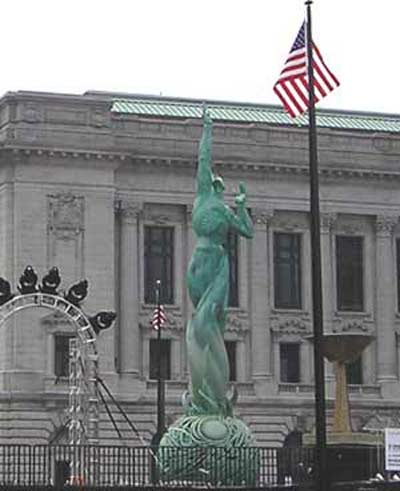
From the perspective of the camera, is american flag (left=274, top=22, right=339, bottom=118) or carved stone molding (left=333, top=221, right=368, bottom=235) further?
carved stone molding (left=333, top=221, right=368, bottom=235)

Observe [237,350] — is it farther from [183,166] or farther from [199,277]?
[199,277]

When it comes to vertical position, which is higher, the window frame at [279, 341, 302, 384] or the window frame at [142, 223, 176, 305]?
the window frame at [142, 223, 176, 305]

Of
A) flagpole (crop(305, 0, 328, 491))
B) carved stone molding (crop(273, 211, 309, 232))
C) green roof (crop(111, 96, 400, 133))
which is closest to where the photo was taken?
flagpole (crop(305, 0, 328, 491))

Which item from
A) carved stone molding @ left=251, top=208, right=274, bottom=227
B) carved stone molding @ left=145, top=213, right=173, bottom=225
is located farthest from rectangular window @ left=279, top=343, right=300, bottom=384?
carved stone molding @ left=145, top=213, right=173, bottom=225

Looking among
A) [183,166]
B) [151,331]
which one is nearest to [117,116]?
[183,166]

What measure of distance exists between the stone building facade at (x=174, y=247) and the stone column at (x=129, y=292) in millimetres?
77

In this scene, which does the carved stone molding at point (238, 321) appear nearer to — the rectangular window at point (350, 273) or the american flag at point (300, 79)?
the rectangular window at point (350, 273)

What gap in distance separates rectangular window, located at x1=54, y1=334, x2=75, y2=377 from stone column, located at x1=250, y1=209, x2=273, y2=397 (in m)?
10.1

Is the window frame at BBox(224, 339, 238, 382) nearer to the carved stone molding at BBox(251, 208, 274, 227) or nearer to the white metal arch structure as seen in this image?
the carved stone molding at BBox(251, 208, 274, 227)

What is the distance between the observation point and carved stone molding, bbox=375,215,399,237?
294 feet

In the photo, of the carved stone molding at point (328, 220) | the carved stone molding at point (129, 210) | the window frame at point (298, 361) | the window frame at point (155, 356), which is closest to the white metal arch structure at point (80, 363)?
the window frame at point (155, 356)

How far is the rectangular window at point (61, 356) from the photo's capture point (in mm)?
81750

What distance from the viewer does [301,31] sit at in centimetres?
3712

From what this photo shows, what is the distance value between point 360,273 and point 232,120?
10461mm
